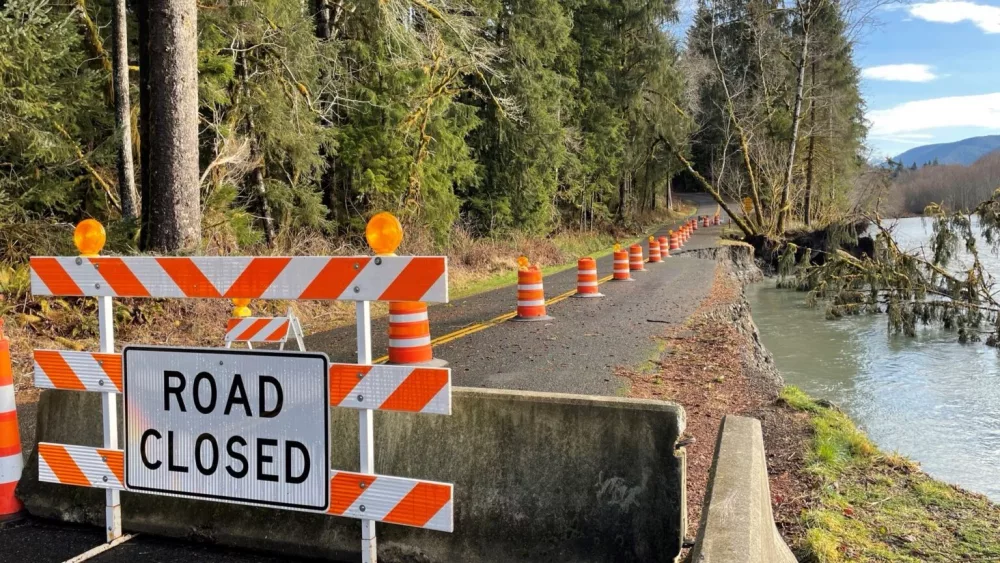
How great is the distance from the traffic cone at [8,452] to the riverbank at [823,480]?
3969 mm

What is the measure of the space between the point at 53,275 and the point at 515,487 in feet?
9.03

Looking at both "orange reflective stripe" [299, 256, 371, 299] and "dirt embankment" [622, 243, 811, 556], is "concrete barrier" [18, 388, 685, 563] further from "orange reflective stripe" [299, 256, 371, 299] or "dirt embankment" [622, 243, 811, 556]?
"orange reflective stripe" [299, 256, 371, 299]

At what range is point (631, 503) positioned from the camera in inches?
131

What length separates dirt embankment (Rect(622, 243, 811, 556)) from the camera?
5.25m

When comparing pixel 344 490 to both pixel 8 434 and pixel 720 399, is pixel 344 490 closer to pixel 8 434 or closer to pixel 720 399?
pixel 8 434

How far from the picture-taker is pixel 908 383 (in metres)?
14.0

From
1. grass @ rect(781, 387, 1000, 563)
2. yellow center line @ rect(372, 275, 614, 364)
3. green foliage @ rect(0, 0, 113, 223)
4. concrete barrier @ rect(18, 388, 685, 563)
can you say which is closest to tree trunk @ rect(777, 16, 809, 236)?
yellow center line @ rect(372, 275, 614, 364)

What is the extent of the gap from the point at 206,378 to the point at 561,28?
31.2 meters

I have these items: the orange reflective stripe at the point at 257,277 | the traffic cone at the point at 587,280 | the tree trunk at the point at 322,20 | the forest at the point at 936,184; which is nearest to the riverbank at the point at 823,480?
the orange reflective stripe at the point at 257,277

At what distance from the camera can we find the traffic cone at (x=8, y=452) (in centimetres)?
415

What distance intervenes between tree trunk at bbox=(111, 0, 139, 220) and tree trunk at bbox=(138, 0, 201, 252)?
1.72 metres

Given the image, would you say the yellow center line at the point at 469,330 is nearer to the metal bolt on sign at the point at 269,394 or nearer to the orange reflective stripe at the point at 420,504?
the metal bolt on sign at the point at 269,394

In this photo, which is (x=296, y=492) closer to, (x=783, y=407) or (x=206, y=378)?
(x=206, y=378)

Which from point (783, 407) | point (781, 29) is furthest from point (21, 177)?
point (781, 29)
